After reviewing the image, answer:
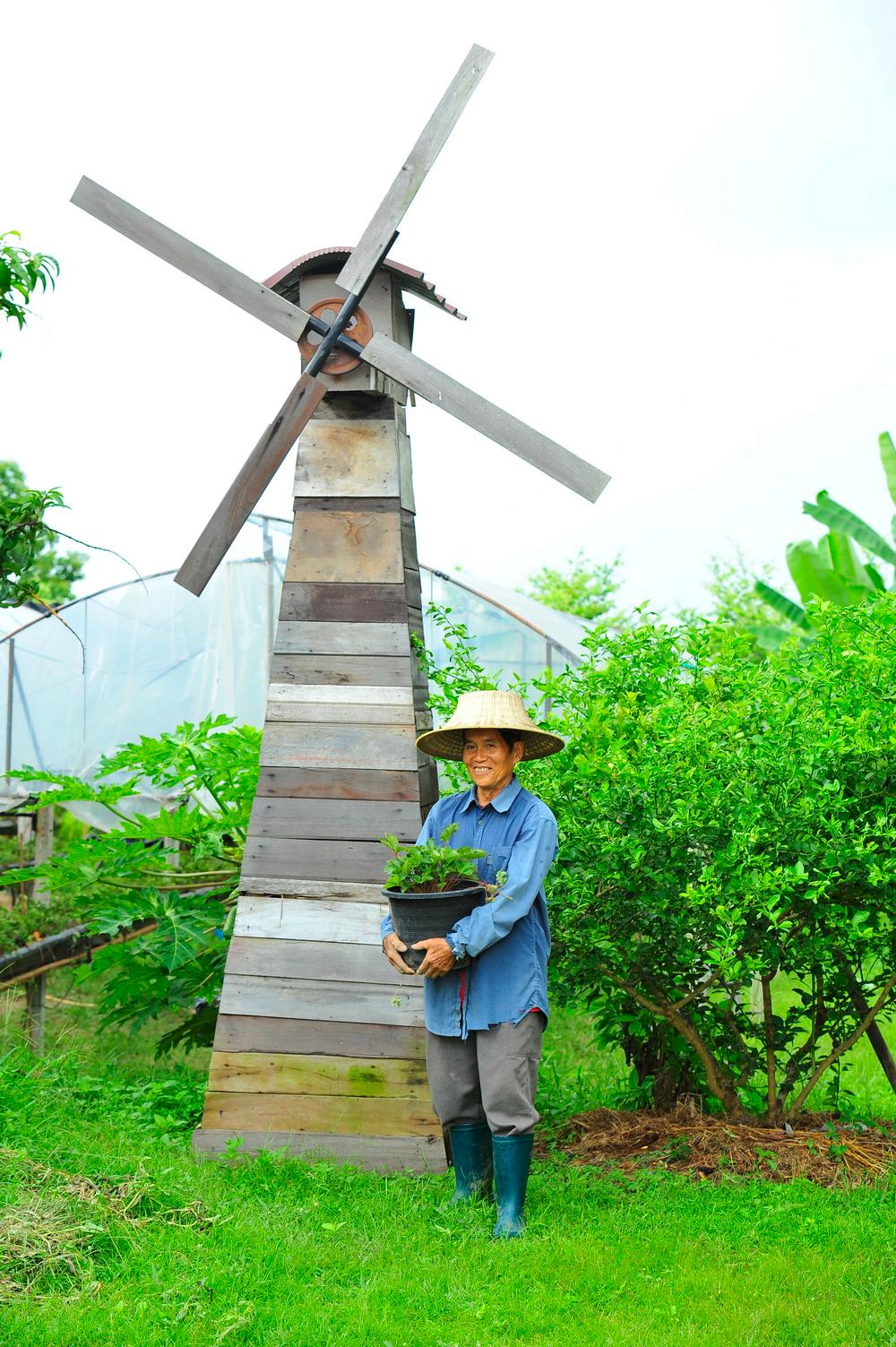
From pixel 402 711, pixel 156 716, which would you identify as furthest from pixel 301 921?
pixel 156 716

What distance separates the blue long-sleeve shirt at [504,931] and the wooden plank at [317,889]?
0.79m

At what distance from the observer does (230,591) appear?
12.0 meters

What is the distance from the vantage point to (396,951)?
4598 millimetres

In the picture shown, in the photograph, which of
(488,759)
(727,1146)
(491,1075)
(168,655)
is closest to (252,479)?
(488,759)

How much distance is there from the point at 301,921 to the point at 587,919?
1.31 metres

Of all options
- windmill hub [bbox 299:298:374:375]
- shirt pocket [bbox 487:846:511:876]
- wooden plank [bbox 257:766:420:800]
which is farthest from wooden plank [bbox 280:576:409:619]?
shirt pocket [bbox 487:846:511:876]

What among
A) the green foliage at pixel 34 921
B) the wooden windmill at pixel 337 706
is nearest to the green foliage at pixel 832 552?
the green foliage at pixel 34 921

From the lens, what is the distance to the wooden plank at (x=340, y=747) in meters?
5.70

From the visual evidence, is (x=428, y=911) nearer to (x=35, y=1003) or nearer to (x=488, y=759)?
(x=488, y=759)

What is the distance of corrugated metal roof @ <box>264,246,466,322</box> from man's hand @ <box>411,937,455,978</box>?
3.06 m

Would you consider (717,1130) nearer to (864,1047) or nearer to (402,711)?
(402,711)

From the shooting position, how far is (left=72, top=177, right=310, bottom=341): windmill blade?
579 cm

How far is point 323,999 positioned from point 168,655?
7.08m

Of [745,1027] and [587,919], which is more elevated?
[587,919]
